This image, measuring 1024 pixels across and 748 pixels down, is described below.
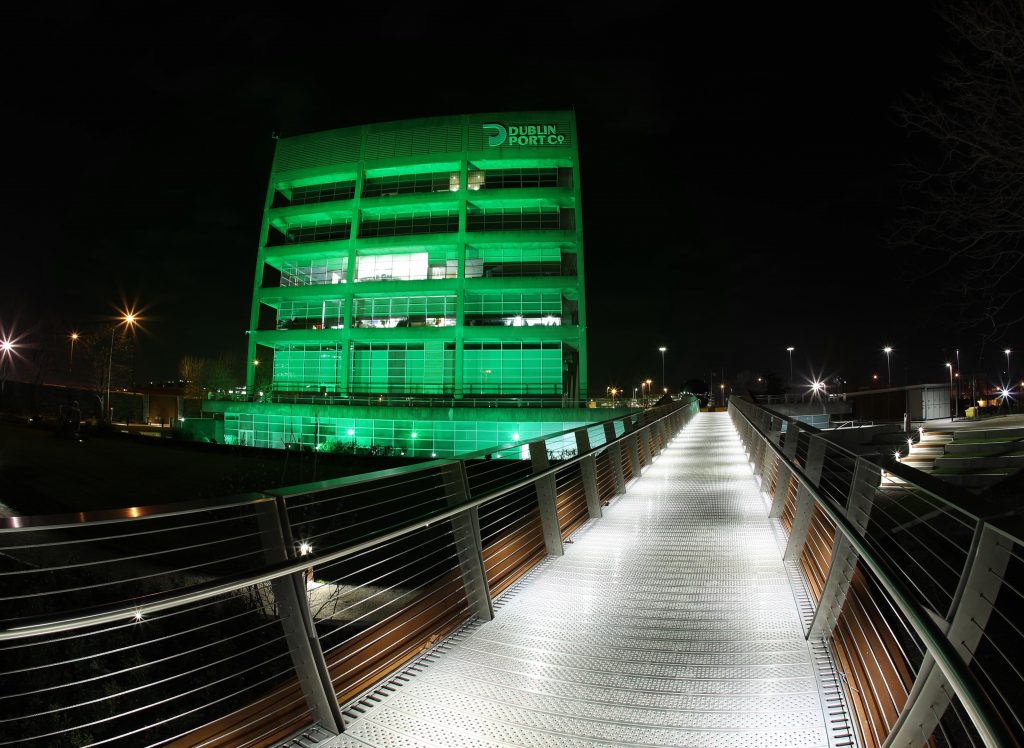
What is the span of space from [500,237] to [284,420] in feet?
68.6

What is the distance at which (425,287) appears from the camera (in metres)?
46.0

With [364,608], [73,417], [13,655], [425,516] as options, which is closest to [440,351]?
[73,417]

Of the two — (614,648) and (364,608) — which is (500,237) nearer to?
(364,608)

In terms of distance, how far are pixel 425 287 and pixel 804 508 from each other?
41.6 m

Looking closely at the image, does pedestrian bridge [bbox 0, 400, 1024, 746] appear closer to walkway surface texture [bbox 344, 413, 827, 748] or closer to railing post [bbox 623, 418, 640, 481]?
walkway surface texture [bbox 344, 413, 827, 748]

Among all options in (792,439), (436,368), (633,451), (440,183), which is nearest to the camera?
(792,439)

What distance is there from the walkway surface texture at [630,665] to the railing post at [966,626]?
0.74m

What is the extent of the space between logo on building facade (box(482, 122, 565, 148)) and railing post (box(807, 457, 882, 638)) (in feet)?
152

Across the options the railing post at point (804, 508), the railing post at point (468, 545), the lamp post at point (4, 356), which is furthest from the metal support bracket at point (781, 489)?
the lamp post at point (4, 356)

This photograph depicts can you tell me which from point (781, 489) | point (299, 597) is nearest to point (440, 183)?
point (781, 489)

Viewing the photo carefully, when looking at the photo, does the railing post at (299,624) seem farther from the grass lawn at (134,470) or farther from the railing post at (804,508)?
the grass lawn at (134,470)

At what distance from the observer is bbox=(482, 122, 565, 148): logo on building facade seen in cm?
4723

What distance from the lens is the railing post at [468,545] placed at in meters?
5.03

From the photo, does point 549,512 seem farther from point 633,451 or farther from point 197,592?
point 633,451
